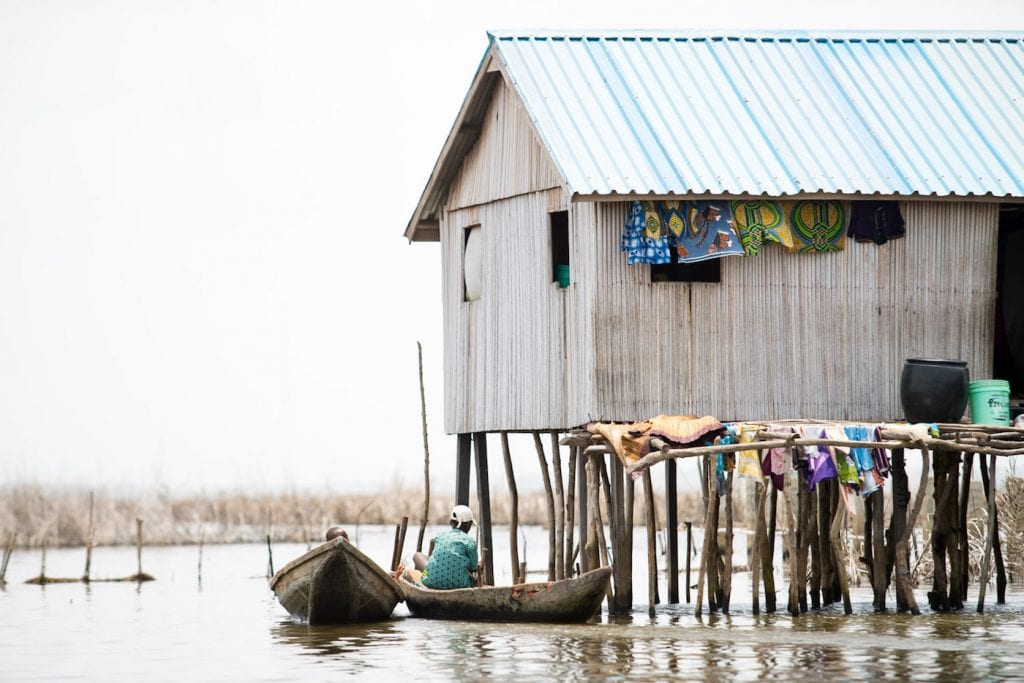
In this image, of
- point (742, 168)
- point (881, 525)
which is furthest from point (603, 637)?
point (742, 168)

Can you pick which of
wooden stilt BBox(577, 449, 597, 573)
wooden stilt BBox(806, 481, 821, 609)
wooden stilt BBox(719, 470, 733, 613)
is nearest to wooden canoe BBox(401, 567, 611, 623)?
wooden stilt BBox(577, 449, 597, 573)

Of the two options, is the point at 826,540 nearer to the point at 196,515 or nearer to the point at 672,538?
the point at 672,538

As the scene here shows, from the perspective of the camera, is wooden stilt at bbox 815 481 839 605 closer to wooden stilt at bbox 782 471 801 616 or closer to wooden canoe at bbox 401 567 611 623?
wooden stilt at bbox 782 471 801 616

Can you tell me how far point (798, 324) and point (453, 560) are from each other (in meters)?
5.00

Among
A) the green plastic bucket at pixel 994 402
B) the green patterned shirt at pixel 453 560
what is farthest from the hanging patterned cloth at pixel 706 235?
the green patterned shirt at pixel 453 560

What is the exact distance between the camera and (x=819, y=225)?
20547 mm

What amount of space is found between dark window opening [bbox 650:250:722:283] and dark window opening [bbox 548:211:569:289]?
1144 millimetres

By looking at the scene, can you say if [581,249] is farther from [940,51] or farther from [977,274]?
[940,51]

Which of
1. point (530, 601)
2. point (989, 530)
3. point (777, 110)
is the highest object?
point (777, 110)

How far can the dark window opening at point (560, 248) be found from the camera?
21112mm

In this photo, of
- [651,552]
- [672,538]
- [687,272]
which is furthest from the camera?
[672,538]

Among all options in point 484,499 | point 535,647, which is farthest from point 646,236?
point 484,499

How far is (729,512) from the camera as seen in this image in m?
19.2

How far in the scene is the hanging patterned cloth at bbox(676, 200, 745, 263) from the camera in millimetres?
19969
